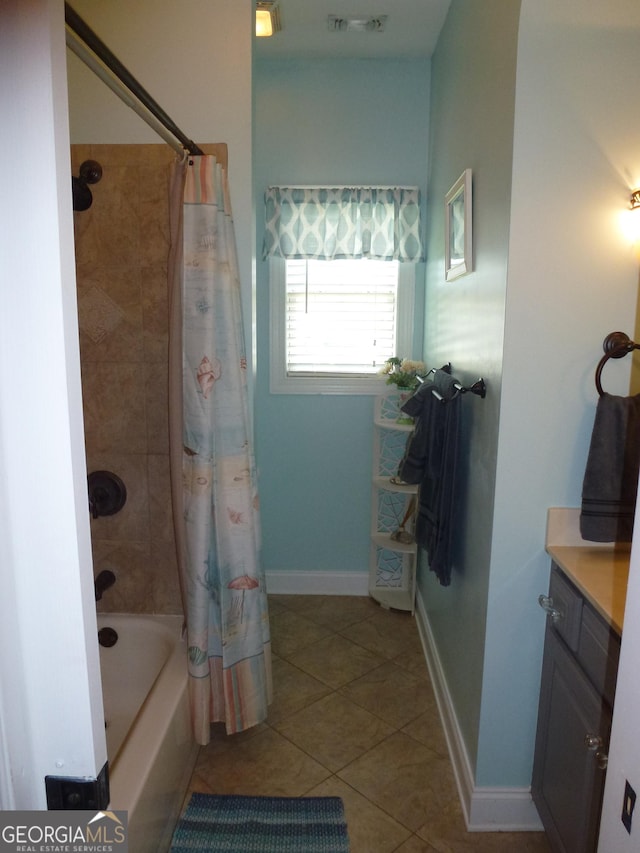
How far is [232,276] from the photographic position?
74.6 inches

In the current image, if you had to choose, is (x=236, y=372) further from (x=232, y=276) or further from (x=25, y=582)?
(x=25, y=582)

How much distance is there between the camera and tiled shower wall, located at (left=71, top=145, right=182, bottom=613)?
2111 mm

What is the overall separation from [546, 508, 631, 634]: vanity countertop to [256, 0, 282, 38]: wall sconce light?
7.69ft

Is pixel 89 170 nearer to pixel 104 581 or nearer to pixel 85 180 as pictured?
pixel 85 180

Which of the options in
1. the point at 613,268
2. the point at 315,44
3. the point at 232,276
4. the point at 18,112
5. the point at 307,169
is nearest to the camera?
the point at 18,112

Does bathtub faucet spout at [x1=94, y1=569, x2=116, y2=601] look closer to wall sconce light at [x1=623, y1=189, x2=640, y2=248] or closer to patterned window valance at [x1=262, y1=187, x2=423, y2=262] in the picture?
patterned window valance at [x1=262, y1=187, x2=423, y2=262]

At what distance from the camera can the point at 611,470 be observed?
60.9 inches

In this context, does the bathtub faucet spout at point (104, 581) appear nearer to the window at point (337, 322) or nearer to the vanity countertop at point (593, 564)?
the window at point (337, 322)

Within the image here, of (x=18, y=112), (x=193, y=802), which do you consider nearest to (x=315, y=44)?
(x=18, y=112)

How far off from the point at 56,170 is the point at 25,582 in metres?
0.43

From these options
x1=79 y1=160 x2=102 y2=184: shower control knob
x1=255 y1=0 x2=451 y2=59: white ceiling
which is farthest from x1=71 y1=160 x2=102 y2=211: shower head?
x1=255 y1=0 x2=451 y2=59: white ceiling

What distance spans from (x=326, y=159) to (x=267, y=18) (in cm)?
68

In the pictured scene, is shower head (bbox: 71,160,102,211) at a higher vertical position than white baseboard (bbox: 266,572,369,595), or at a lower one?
higher

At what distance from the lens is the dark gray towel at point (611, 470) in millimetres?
1533
